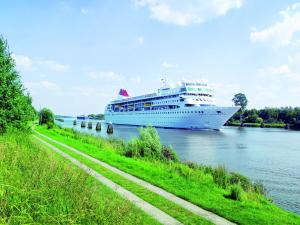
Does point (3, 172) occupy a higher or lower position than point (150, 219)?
higher

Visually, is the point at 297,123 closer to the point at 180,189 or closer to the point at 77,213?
the point at 180,189

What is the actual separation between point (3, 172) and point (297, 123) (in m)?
112

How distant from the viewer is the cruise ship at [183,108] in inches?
3007

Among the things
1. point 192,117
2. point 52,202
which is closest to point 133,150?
point 52,202

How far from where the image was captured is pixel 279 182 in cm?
2123

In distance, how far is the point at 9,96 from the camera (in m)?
17.7

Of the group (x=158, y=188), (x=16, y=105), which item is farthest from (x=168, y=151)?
(x=158, y=188)

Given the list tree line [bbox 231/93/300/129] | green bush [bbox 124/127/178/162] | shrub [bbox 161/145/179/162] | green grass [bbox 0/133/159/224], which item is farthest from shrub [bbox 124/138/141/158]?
tree line [bbox 231/93/300/129]

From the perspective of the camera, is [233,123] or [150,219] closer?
[150,219]

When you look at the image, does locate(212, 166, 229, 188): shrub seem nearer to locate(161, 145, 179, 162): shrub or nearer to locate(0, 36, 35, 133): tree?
locate(161, 145, 179, 162): shrub

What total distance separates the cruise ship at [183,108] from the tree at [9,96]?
197 ft

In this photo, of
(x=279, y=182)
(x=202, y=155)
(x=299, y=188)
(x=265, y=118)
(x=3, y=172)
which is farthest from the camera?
(x=265, y=118)

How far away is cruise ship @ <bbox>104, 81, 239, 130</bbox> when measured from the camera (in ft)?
251

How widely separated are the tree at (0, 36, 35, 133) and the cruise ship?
6004cm
